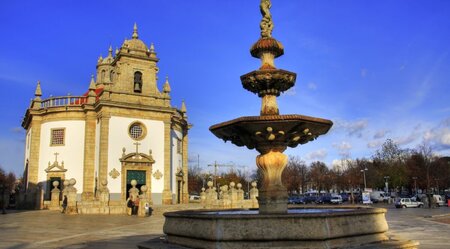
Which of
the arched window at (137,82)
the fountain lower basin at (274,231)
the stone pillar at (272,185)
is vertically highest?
the arched window at (137,82)

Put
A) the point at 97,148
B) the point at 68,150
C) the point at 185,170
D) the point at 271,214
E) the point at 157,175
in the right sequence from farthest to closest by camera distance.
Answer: the point at 185,170, the point at 157,175, the point at 68,150, the point at 97,148, the point at 271,214

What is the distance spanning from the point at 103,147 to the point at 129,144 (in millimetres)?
2555

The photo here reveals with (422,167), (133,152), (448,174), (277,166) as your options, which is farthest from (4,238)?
(448,174)

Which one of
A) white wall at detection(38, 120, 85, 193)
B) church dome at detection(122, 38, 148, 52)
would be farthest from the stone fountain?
church dome at detection(122, 38, 148, 52)

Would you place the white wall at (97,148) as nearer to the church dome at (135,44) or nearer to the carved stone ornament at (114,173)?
the carved stone ornament at (114,173)

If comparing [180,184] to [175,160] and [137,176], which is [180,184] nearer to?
[175,160]

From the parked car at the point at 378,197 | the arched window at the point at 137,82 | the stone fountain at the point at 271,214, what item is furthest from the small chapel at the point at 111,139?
the parked car at the point at 378,197

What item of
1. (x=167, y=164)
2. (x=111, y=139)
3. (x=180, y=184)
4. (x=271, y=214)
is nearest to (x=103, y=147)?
(x=111, y=139)

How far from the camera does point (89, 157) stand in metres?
37.8

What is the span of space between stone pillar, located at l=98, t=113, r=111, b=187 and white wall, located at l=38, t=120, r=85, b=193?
340 centimetres

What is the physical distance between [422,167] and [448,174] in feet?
23.6

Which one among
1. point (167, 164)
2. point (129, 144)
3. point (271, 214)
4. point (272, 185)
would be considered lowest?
point (271, 214)

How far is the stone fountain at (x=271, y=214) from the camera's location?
736 centimetres

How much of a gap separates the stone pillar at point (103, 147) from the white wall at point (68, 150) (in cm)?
340
